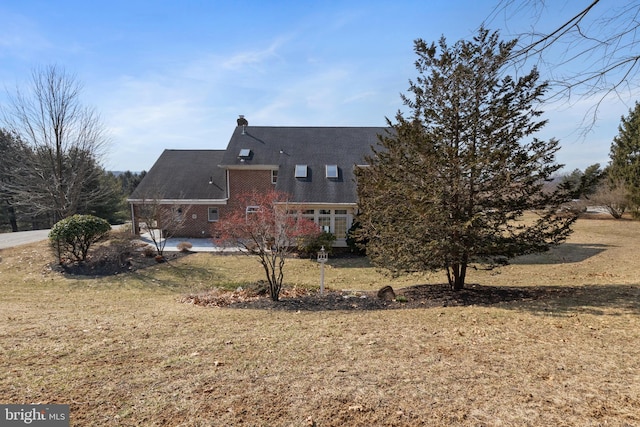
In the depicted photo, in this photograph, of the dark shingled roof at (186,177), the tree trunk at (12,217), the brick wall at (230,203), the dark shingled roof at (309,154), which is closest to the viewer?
the dark shingled roof at (309,154)

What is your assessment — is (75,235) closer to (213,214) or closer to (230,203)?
(213,214)

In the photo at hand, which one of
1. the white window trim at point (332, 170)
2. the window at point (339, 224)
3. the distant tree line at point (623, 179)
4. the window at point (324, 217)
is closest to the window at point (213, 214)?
the window at point (324, 217)

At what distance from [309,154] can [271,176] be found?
2863 millimetres

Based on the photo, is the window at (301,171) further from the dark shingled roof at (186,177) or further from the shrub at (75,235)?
the shrub at (75,235)

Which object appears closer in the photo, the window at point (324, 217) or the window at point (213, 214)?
the window at point (324, 217)

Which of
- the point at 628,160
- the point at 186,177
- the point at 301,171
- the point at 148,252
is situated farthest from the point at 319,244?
the point at 628,160

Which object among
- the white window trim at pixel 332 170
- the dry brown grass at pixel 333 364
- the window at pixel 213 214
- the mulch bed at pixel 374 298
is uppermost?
the white window trim at pixel 332 170

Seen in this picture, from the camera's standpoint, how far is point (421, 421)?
278 cm

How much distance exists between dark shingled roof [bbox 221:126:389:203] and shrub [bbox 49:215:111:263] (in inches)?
328

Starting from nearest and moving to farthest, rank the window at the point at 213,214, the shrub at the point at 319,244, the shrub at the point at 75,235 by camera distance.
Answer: the shrub at the point at 75,235 < the shrub at the point at 319,244 < the window at the point at 213,214

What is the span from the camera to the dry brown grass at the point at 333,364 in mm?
2924

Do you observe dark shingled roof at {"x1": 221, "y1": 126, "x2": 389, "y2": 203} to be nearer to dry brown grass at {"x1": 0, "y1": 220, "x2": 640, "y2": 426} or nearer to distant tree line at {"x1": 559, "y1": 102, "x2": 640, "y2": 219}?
dry brown grass at {"x1": 0, "y1": 220, "x2": 640, "y2": 426}

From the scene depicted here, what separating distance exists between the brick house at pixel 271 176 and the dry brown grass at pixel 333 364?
11051 millimetres

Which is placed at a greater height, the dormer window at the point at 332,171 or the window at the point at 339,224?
the dormer window at the point at 332,171
